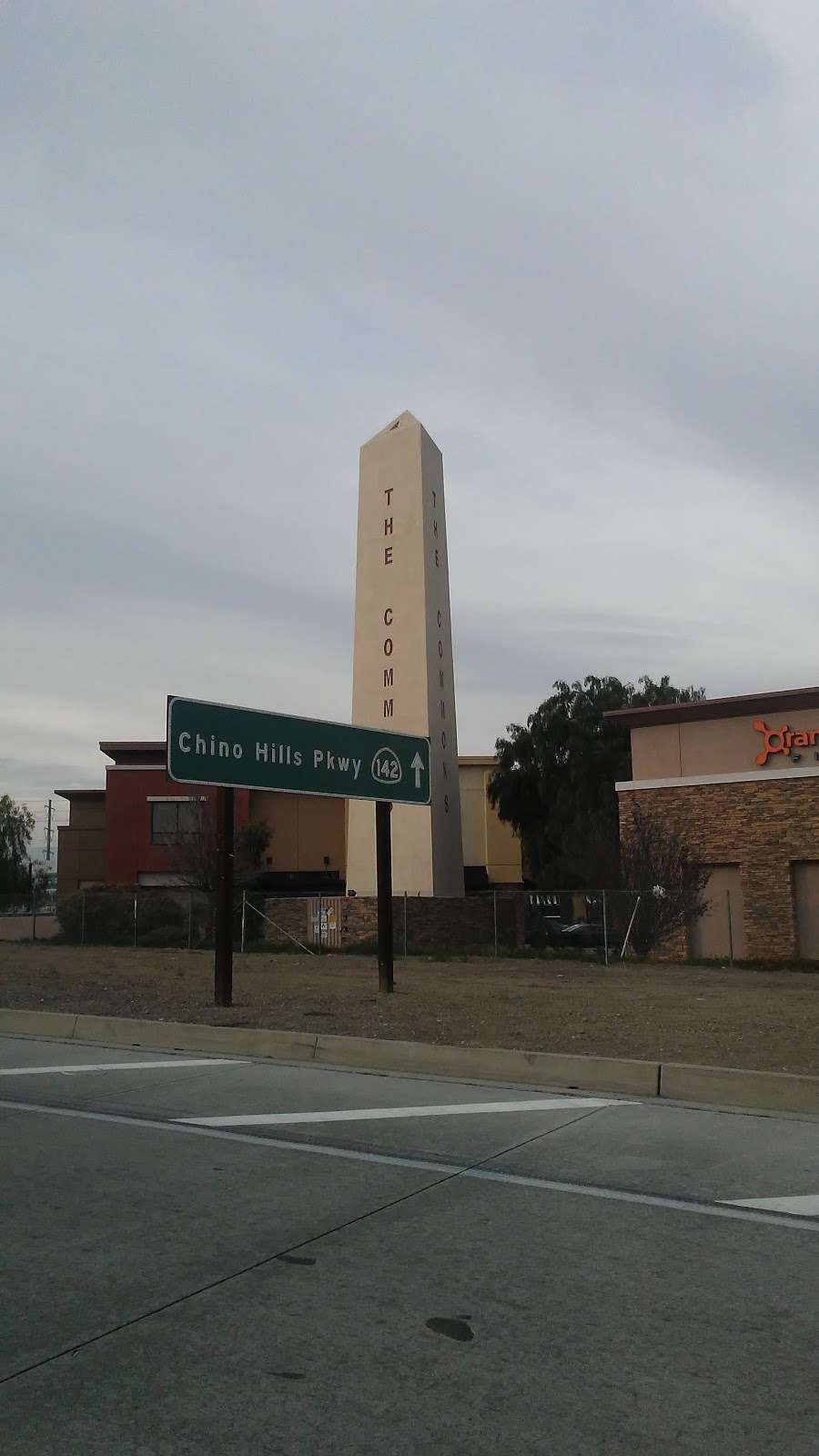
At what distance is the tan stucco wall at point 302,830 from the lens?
187ft

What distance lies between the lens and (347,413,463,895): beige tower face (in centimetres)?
3378

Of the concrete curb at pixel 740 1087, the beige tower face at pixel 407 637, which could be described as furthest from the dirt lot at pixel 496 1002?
the beige tower face at pixel 407 637

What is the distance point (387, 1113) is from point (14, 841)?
2686 inches

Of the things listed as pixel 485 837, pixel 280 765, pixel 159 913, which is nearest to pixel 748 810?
pixel 280 765

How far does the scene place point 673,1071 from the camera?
9609 millimetres

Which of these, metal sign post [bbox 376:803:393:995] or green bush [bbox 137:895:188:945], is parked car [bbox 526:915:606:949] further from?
metal sign post [bbox 376:803:393:995]

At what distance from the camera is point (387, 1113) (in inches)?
340

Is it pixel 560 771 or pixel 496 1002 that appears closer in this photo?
pixel 496 1002

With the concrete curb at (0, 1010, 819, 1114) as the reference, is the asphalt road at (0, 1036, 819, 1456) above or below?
below

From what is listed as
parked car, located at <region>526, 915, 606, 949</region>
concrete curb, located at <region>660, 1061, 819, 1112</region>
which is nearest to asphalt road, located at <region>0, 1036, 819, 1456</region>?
concrete curb, located at <region>660, 1061, 819, 1112</region>

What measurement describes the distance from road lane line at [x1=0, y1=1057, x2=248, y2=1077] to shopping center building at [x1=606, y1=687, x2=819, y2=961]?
1994 centimetres

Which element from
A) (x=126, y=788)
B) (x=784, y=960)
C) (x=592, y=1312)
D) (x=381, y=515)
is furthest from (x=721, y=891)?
(x=126, y=788)

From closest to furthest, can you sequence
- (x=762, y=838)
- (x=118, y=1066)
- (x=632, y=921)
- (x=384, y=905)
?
(x=118, y=1066)
(x=384, y=905)
(x=632, y=921)
(x=762, y=838)

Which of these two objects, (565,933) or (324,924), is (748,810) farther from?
(324,924)
